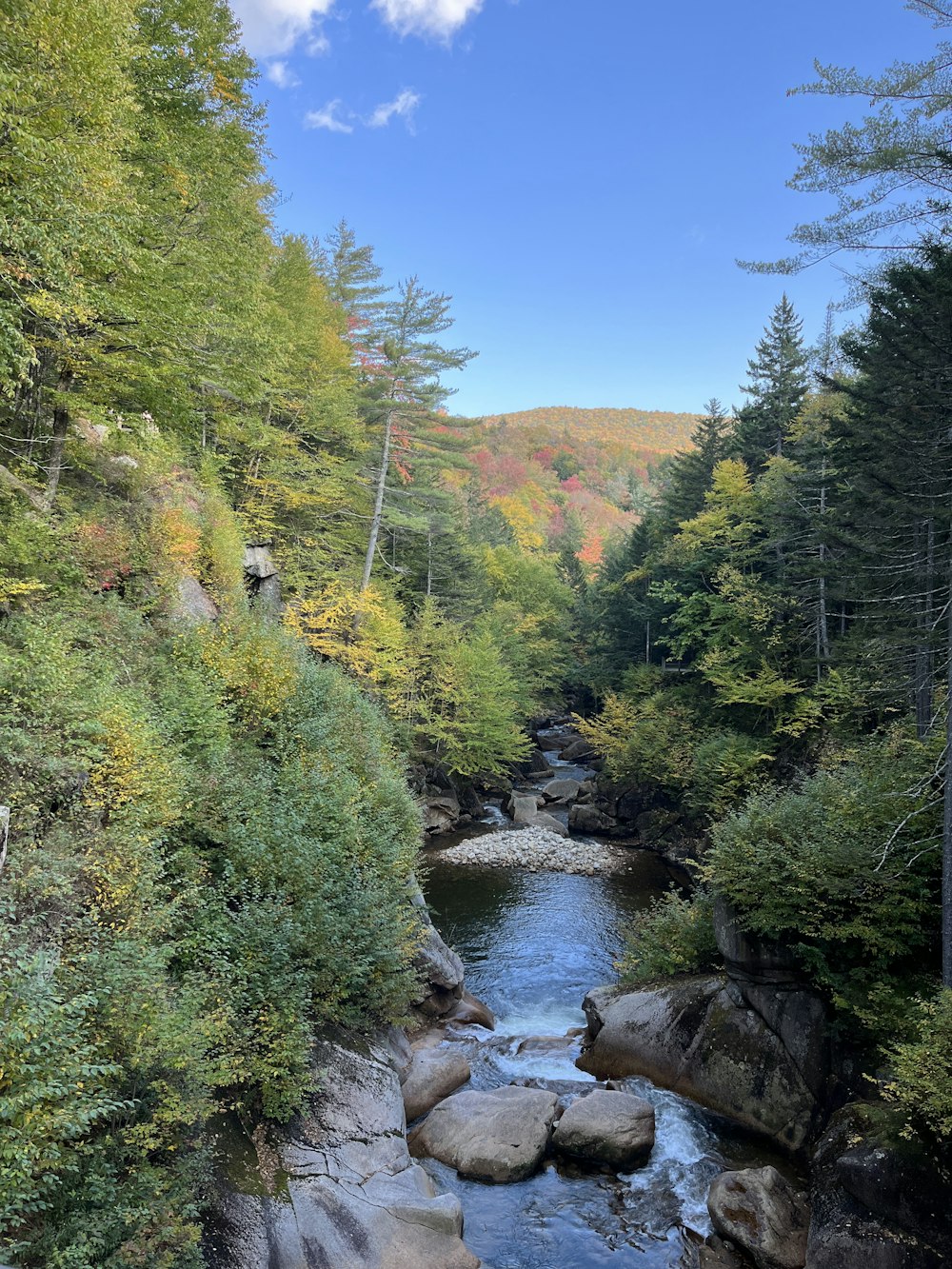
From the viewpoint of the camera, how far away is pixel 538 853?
21.8 metres

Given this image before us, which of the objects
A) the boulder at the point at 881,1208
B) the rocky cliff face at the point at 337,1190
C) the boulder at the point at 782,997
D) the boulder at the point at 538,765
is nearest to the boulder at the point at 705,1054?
the boulder at the point at 782,997

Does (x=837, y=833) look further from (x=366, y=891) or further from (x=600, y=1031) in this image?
(x=366, y=891)

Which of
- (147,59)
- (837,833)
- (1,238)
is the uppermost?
(147,59)

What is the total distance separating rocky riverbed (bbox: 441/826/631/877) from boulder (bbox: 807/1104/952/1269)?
13938 millimetres

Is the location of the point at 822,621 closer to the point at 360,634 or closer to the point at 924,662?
the point at 924,662

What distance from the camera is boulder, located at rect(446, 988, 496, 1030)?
38.9 feet

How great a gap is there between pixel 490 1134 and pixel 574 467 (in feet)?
298

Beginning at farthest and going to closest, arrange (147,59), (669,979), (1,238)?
1. (669,979)
2. (147,59)
3. (1,238)

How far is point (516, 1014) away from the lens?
12.8m

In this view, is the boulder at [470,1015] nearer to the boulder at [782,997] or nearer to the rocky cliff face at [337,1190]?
the rocky cliff face at [337,1190]

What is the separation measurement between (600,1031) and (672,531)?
24.6m

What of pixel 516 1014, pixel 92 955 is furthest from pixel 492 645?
pixel 92 955

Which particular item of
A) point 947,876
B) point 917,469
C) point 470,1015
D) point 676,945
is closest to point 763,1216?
point 947,876

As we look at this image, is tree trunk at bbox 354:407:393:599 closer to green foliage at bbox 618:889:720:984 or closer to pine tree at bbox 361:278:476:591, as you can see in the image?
pine tree at bbox 361:278:476:591
